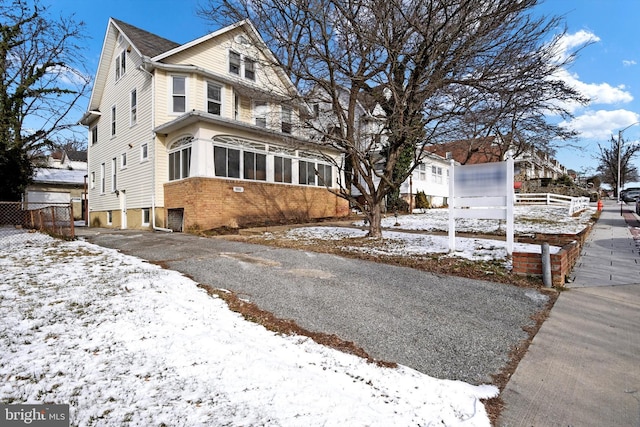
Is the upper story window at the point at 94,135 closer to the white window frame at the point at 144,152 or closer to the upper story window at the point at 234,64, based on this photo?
the white window frame at the point at 144,152

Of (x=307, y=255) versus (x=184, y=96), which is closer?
(x=307, y=255)

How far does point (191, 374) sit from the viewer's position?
2.48 meters

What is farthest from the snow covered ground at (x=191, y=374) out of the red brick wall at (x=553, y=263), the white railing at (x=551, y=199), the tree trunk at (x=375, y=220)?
the white railing at (x=551, y=199)

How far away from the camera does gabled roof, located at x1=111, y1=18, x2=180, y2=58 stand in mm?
15247

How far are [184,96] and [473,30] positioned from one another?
12.5m

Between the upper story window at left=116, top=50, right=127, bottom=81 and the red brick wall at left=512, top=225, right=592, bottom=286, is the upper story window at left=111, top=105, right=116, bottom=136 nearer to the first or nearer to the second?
the upper story window at left=116, top=50, right=127, bottom=81

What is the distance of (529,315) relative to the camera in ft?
13.4

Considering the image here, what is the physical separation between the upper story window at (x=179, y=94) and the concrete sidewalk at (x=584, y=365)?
15.5 metres

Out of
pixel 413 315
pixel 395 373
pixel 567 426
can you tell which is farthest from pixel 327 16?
pixel 567 426

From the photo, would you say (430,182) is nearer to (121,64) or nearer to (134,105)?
(134,105)

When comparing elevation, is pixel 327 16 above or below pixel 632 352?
above

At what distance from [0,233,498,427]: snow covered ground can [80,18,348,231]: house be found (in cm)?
801

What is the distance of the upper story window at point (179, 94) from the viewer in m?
15.0

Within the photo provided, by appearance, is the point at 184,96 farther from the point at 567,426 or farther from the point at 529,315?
the point at 567,426
